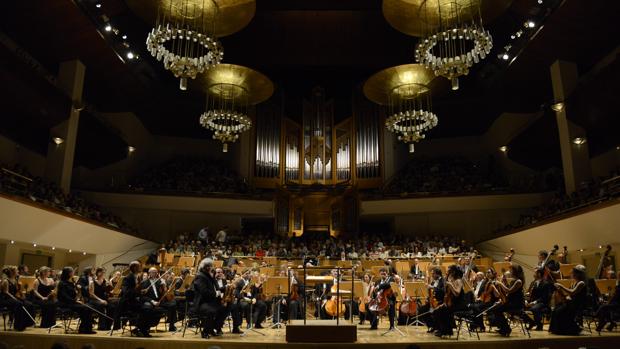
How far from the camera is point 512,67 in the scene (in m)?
14.5

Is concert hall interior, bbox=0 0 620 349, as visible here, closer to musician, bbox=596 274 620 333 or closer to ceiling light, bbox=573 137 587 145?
musician, bbox=596 274 620 333

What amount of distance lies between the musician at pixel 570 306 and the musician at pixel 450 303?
4.38ft

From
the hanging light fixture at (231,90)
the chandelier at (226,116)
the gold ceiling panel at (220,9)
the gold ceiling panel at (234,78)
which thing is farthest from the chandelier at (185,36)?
the chandelier at (226,116)

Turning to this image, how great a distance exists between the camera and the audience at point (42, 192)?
10.3 m

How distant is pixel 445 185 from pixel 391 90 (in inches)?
233

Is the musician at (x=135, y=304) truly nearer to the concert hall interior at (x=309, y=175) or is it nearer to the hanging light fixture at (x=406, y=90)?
the concert hall interior at (x=309, y=175)

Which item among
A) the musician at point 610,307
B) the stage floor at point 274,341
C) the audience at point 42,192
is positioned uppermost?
the audience at point 42,192

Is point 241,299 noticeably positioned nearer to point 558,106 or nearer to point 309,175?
point 558,106

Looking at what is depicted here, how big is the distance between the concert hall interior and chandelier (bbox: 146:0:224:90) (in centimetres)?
6

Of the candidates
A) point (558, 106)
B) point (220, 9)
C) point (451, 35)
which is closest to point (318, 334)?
point (451, 35)

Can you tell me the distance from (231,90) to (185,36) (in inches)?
186

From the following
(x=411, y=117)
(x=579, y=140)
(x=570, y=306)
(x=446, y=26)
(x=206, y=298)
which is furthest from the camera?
(x=579, y=140)

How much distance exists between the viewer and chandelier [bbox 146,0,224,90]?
29.5 feet

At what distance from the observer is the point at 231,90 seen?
13961mm
